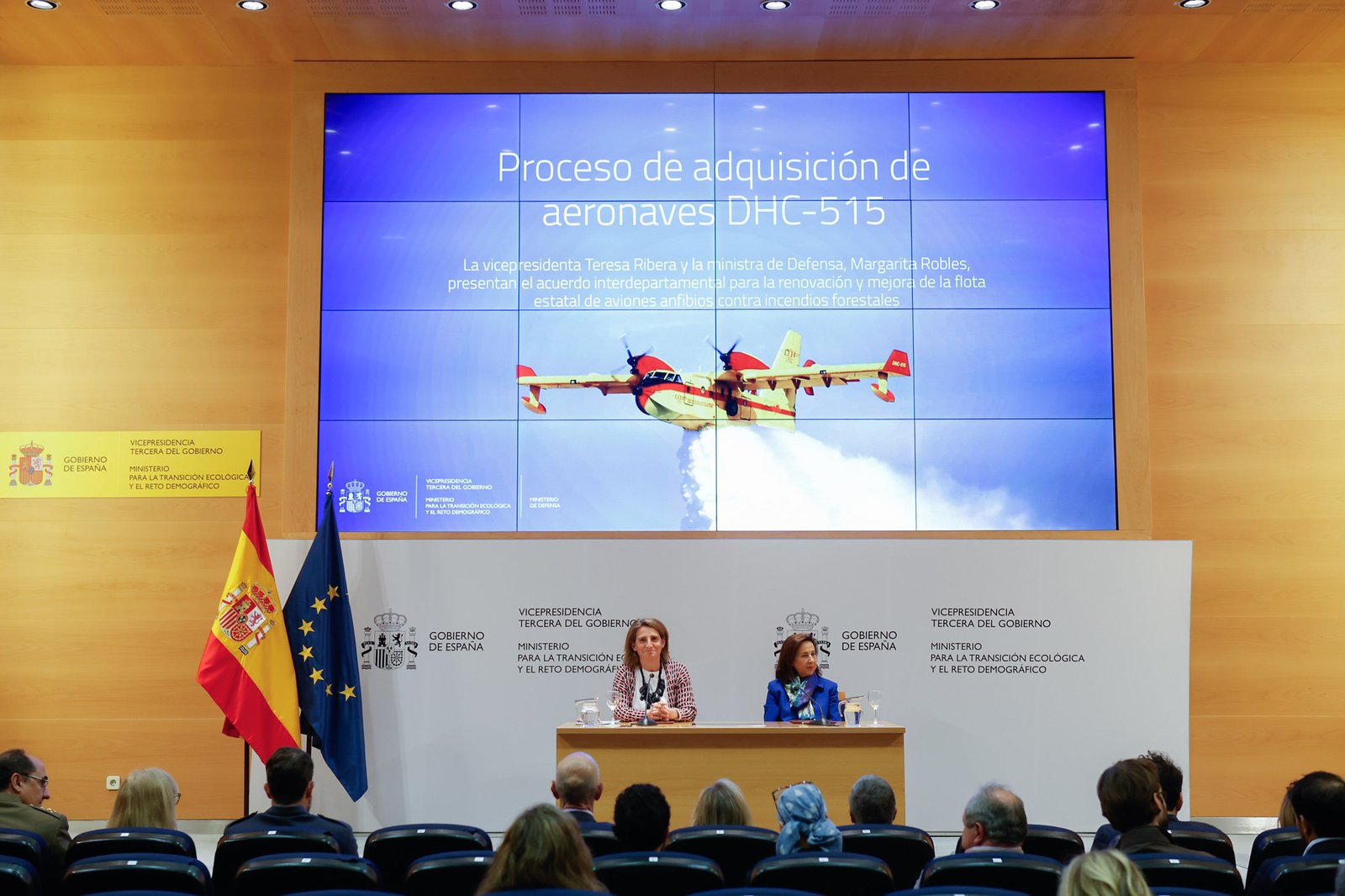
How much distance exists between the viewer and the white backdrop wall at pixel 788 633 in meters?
7.78

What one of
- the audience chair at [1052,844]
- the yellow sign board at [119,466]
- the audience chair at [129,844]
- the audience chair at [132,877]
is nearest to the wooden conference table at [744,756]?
the audience chair at [1052,844]

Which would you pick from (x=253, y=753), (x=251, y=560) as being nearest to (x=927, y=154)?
(x=251, y=560)

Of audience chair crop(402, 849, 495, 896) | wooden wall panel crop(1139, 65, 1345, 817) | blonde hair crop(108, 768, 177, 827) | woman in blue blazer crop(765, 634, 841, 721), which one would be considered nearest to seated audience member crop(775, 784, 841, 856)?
audience chair crop(402, 849, 495, 896)

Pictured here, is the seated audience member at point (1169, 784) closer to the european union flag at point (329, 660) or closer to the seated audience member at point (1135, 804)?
the seated audience member at point (1135, 804)

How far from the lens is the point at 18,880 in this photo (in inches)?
130

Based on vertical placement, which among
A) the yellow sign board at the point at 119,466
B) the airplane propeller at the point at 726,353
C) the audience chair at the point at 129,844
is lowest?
the audience chair at the point at 129,844

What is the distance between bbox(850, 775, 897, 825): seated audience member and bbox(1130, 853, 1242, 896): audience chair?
98cm

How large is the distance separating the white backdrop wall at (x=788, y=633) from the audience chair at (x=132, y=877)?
433 centimetres

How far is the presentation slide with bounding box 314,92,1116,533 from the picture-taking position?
826cm

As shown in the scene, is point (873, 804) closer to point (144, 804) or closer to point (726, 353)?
point (144, 804)

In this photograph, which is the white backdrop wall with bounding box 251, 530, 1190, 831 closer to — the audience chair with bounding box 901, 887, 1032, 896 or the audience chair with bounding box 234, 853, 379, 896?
the audience chair with bounding box 234, 853, 379, 896

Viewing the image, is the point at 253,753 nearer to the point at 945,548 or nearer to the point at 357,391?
the point at 357,391

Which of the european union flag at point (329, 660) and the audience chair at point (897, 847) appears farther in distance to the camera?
the european union flag at point (329, 660)

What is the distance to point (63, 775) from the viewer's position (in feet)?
26.7
